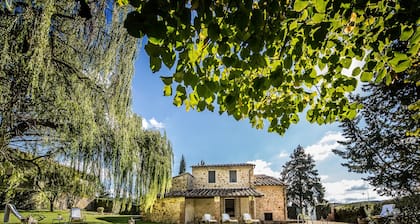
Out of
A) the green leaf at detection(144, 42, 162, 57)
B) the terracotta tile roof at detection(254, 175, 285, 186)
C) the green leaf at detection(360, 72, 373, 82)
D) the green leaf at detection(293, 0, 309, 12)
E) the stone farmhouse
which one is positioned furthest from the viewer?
the terracotta tile roof at detection(254, 175, 285, 186)

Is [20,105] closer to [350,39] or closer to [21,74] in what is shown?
[21,74]

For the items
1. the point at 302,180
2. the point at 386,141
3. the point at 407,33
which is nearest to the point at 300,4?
the point at 407,33

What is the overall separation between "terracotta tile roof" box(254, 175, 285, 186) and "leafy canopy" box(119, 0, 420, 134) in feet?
73.0

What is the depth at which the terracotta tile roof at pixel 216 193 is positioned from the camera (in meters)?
21.6

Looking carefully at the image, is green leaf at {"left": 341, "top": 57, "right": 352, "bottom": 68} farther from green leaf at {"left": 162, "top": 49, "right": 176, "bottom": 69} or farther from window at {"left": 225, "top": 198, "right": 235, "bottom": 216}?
window at {"left": 225, "top": 198, "right": 235, "bottom": 216}

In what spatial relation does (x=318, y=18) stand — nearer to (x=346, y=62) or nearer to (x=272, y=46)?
(x=272, y=46)

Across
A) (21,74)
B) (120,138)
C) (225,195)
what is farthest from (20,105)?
(225,195)

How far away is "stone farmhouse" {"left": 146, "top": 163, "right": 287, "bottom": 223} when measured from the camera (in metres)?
21.5

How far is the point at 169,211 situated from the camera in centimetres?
2127

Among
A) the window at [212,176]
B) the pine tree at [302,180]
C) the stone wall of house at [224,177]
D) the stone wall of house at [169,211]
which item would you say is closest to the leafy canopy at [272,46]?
the stone wall of house at [169,211]

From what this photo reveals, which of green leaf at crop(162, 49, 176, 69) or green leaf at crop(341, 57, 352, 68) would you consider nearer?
green leaf at crop(162, 49, 176, 69)

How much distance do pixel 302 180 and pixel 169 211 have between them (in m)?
25.3

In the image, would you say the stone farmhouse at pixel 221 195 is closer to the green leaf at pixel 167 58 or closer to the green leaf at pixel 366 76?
the green leaf at pixel 366 76

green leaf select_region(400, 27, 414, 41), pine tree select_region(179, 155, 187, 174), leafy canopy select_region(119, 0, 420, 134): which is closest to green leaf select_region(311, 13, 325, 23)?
leafy canopy select_region(119, 0, 420, 134)
